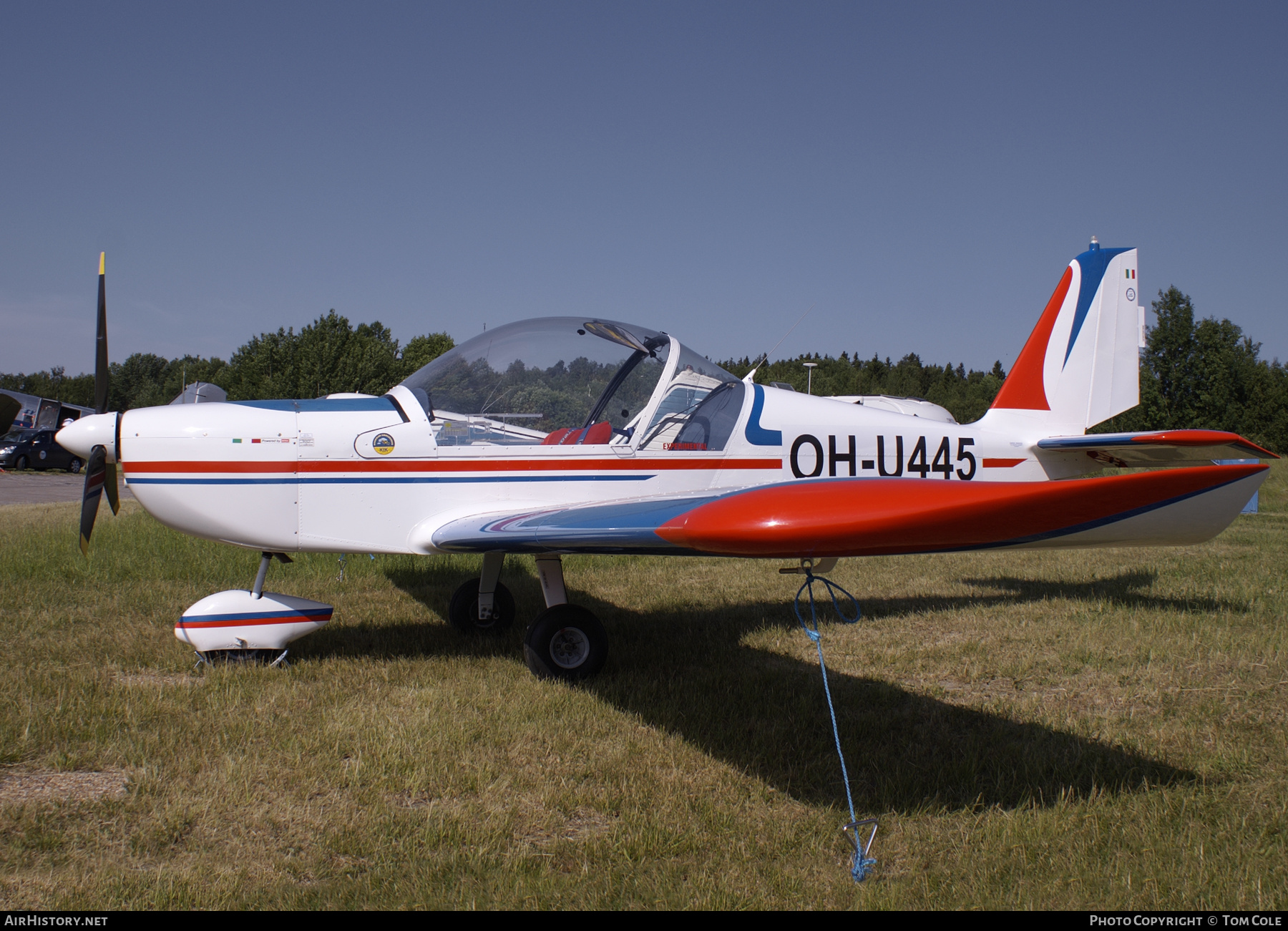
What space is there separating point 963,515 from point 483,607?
4303 mm

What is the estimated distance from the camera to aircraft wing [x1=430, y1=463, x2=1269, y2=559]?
2373 mm

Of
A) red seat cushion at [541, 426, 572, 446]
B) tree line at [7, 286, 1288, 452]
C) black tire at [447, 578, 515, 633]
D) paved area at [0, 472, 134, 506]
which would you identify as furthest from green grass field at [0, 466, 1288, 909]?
tree line at [7, 286, 1288, 452]

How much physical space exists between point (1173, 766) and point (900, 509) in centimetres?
225

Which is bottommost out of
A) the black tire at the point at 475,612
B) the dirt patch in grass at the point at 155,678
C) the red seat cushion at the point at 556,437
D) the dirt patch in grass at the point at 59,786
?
the dirt patch in grass at the point at 59,786

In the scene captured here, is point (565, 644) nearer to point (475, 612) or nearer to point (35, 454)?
point (475, 612)

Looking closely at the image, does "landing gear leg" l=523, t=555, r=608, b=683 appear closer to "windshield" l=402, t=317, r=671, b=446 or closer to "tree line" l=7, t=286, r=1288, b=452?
"windshield" l=402, t=317, r=671, b=446

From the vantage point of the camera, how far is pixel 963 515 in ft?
7.98

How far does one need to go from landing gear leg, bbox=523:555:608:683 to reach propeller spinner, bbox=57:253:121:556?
2592 mm

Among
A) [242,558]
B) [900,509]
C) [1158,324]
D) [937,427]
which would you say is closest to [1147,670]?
[937,427]

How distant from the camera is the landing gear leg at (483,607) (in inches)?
233

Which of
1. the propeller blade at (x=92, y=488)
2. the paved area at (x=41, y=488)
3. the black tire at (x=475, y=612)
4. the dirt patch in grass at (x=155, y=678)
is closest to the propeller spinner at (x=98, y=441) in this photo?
the propeller blade at (x=92, y=488)

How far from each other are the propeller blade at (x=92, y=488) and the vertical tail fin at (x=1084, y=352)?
6.39m

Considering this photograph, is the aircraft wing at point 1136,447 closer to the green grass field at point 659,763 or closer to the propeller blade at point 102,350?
the green grass field at point 659,763
